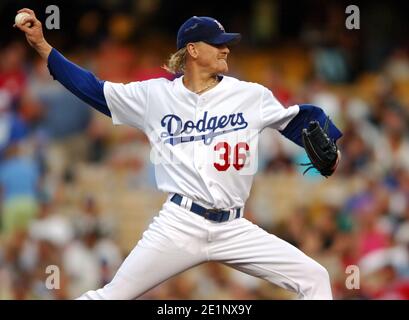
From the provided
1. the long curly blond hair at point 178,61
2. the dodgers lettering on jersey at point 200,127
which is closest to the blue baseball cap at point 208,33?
the long curly blond hair at point 178,61

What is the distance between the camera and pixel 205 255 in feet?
19.9

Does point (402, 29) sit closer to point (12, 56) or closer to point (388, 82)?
point (388, 82)

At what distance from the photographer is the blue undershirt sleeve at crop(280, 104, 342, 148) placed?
6.25 m

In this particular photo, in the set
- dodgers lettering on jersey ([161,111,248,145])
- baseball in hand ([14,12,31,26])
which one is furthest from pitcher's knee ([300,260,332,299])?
baseball in hand ([14,12,31,26])

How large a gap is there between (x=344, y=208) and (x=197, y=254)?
4862 mm

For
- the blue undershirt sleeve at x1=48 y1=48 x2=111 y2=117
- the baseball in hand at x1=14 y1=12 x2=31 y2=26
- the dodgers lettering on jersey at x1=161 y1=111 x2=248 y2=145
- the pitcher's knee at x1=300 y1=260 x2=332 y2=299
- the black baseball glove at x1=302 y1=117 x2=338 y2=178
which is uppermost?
the baseball in hand at x1=14 y1=12 x2=31 y2=26

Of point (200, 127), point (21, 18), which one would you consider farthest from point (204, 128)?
point (21, 18)

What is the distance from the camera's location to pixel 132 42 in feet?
43.0

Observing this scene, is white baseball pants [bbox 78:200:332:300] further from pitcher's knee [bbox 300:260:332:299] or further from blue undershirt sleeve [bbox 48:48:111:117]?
blue undershirt sleeve [bbox 48:48:111:117]

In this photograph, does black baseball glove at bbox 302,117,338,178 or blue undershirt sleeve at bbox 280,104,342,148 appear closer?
black baseball glove at bbox 302,117,338,178

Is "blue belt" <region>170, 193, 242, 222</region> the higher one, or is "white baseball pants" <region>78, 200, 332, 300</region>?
"blue belt" <region>170, 193, 242, 222</region>

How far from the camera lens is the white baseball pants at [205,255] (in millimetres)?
5992

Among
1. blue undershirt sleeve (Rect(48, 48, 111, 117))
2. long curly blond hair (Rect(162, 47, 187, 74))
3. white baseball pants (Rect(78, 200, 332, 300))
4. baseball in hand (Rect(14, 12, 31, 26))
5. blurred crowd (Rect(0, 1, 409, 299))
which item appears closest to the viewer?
white baseball pants (Rect(78, 200, 332, 300))

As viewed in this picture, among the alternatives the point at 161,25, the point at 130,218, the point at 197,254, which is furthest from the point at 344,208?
the point at 197,254
